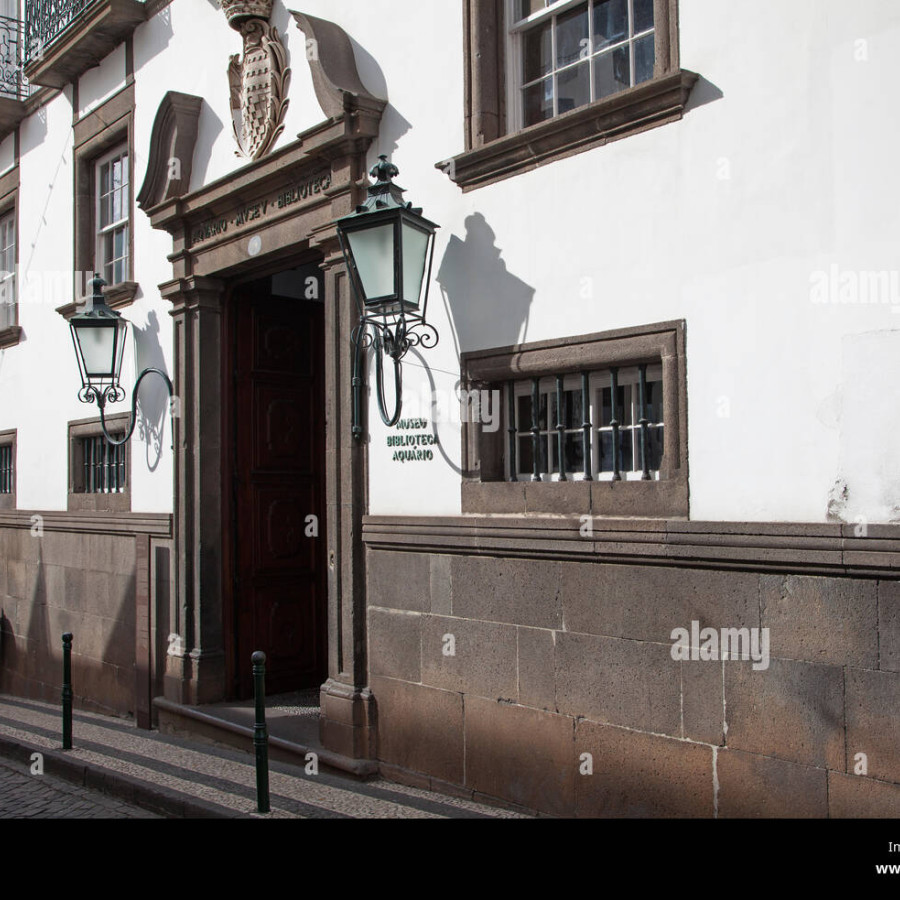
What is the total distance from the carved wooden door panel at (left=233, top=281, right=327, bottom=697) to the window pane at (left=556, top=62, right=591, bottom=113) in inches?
158

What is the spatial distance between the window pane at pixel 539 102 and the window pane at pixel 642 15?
69cm

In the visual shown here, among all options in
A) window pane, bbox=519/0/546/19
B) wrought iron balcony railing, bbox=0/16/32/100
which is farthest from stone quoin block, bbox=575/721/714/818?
wrought iron balcony railing, bbox=0/16/32/100

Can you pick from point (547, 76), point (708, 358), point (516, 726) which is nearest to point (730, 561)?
point (708, 358)

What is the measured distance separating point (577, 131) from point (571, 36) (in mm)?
765

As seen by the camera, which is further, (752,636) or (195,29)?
(195,29)

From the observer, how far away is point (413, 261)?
6.14 m

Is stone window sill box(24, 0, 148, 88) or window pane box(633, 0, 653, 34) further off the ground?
stone window sill box(24, 0, 148, 88)

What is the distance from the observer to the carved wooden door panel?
358 inches

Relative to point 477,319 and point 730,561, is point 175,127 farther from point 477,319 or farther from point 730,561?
point 730,561

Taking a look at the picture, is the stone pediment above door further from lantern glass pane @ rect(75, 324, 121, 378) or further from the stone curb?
the stone curb

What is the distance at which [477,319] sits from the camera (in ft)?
20.4

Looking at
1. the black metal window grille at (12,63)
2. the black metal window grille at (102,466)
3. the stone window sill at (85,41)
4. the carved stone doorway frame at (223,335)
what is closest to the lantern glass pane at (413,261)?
the carved stone doorway frame at (223,335)

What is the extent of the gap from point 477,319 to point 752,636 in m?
2.59

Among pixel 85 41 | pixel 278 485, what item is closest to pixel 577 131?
pixel 278 485
